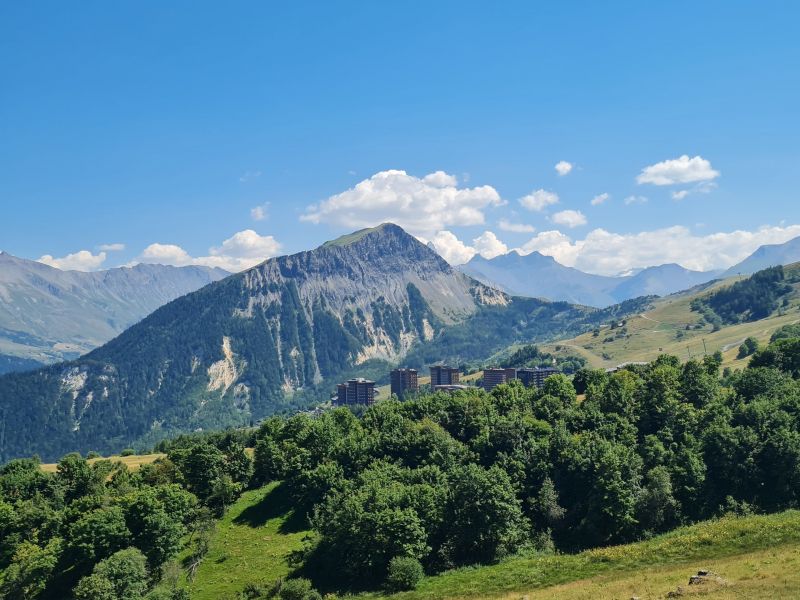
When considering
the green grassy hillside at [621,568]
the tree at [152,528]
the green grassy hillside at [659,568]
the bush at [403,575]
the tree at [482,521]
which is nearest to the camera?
the green grassy hillside at [659,568]

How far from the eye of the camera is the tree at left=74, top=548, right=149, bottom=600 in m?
69.6

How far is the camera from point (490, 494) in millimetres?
81688

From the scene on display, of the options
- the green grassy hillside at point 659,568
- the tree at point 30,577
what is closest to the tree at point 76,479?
the tree at point 30,577

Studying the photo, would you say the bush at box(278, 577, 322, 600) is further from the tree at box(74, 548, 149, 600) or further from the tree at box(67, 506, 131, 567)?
the tree at box(67, 506, 131, 567)

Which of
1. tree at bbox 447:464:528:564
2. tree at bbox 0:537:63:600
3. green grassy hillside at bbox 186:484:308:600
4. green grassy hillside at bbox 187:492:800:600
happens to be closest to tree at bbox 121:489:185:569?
green grassy hillside at bbox 186:484:308:600

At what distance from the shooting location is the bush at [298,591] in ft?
236

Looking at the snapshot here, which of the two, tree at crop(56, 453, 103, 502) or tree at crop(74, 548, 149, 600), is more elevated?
tree at crop(56, 453, 103, 502)

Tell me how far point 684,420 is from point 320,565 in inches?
2594

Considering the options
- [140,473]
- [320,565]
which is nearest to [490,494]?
[320,565]

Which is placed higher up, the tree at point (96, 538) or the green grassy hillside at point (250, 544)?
the tree at point (96, 538)

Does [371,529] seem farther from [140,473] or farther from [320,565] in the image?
[140,473]

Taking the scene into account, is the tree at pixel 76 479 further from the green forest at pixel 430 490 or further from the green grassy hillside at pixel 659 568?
the green grassy hillside at pixel 659 568

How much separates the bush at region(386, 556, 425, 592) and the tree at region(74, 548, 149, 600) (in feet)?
101

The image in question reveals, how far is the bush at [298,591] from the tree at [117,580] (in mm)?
17321
